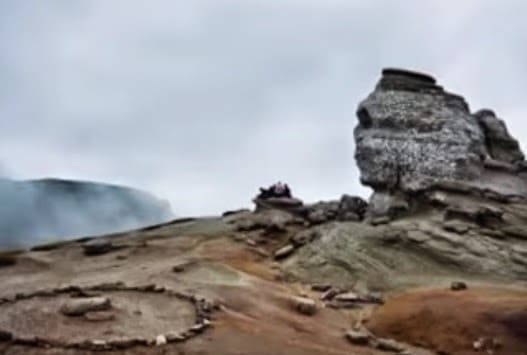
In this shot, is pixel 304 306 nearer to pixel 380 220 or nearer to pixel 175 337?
pixel 175 337

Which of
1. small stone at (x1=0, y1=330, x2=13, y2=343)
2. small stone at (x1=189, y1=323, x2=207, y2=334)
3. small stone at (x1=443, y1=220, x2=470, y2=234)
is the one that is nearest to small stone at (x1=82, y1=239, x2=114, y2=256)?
small stone at (x1=443, y1=220, x2=470, y2=234)

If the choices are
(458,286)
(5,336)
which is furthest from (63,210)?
(5,336)

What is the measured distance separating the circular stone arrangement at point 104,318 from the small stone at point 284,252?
10.0 m

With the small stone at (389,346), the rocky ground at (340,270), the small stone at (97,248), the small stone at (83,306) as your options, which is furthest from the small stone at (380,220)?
the small stone at (83,306)

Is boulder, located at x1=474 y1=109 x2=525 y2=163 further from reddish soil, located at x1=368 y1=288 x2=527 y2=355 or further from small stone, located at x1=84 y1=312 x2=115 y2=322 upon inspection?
small stone, located at x1=84 y1=312 x2=115 y2=322

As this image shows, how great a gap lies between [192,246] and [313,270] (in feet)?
21.1

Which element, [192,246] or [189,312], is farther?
[192,246]

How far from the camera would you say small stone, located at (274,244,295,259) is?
32.3 m

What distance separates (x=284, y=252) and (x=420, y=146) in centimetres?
891

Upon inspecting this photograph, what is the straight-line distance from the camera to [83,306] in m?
19.1

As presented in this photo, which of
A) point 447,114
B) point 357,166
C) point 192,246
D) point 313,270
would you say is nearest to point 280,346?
point 313,270

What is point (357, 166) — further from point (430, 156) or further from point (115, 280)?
point (115, 280)

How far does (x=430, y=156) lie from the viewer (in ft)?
120

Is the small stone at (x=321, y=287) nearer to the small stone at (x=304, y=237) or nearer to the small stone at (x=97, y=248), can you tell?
the small stone at (x=304, y=237)
